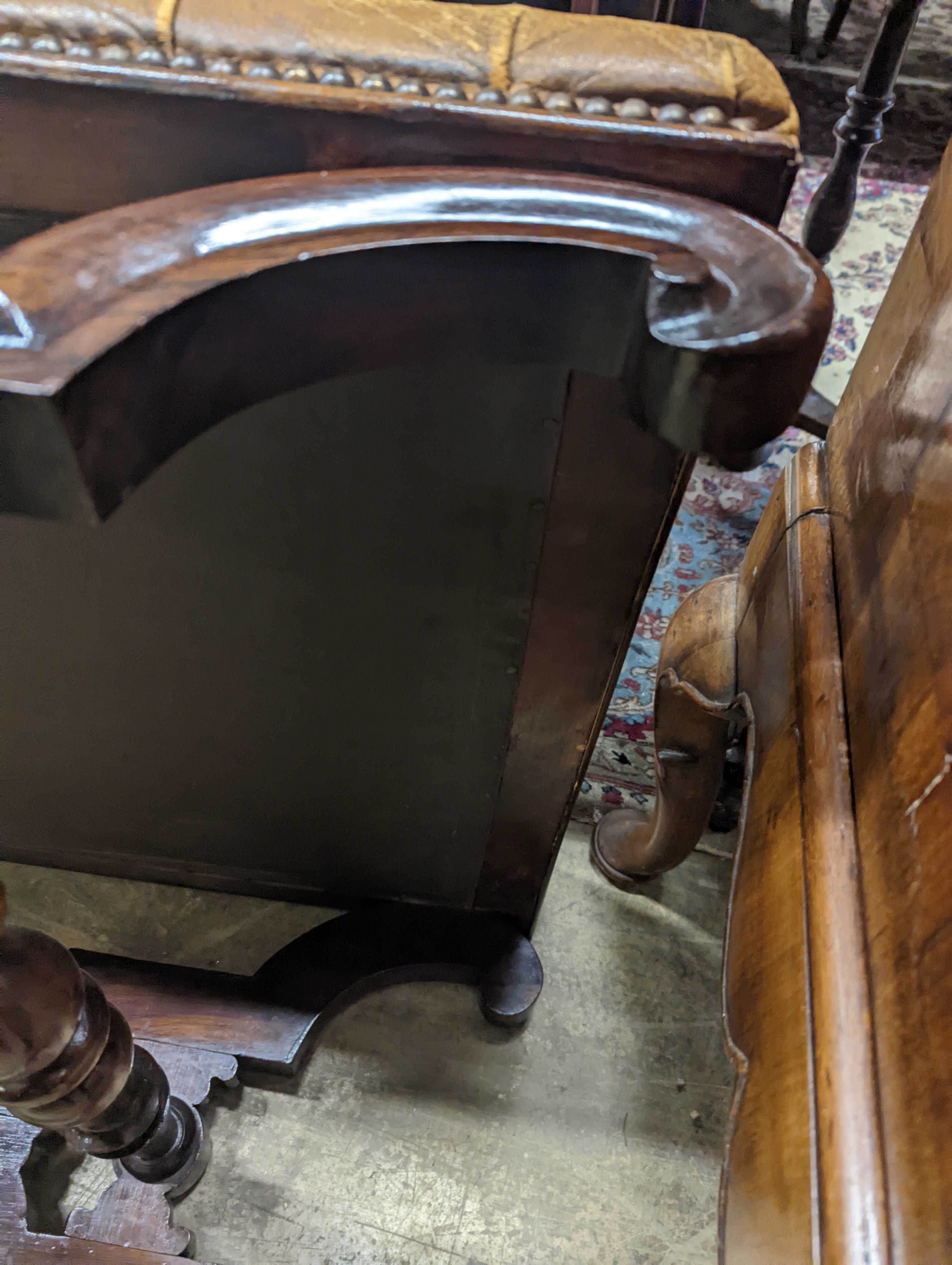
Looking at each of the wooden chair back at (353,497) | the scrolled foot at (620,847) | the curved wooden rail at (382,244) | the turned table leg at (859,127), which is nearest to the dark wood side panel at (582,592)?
the wooden chair back at (353,497)

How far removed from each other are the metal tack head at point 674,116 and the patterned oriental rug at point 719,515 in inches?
23.6

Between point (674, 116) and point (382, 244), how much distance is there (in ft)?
0.60

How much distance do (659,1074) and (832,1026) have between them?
0.79 m

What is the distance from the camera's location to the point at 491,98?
451 mm

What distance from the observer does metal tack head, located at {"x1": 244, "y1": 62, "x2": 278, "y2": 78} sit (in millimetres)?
444

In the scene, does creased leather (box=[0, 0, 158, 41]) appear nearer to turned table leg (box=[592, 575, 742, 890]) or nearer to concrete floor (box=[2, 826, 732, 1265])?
turned table leg (box=[592, 575, 742, 890])

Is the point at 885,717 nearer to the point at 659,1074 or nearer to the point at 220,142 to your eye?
the point at 220,142

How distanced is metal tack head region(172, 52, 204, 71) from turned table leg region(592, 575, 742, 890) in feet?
1.85

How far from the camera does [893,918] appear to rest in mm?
361

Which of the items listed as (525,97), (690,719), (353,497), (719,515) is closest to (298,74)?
(525,97)

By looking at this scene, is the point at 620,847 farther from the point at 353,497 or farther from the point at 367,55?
the point at 367,55

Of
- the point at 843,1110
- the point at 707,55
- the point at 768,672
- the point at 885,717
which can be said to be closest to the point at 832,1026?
the point at 843,1110

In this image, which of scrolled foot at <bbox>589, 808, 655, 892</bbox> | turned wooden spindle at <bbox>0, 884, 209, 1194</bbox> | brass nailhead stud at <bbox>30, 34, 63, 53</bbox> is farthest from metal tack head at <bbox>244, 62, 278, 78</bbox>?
scrolled foot at <bbox>589, 808, 655, 892</bbox>

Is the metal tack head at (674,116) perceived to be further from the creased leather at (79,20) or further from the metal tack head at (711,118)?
the creased leather at (79,20)
